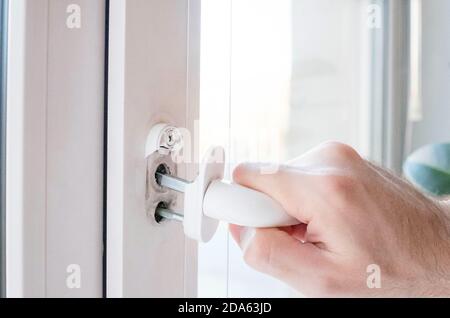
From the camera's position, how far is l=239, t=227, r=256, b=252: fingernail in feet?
1.06

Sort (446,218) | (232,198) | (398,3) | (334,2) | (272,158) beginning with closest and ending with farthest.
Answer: (232,198) → (446,218) → (272,158) → (334,2) → (398,3)

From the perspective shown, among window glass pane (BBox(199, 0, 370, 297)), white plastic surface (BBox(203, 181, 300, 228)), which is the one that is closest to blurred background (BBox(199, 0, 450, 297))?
window glass pane (BBox(199, 0, 370, 297))

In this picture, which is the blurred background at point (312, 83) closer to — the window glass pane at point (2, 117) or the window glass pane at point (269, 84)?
the window glass pane at point (269, 84)

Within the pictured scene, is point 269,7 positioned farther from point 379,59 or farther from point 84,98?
point 379,59

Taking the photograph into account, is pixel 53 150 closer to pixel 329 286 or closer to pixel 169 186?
pixel 169 186

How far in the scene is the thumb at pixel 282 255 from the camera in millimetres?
316

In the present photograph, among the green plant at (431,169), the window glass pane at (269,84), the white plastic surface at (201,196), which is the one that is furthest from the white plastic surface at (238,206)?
the green plant at (431,169)

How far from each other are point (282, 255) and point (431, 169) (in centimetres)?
51

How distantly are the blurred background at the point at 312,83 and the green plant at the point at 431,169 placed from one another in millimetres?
61

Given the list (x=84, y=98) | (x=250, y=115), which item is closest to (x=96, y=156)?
(x=84, y=98)


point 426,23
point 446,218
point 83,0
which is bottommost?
point 446,218

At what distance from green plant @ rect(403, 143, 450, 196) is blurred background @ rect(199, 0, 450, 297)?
0.06 m

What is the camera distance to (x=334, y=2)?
2.52 feet

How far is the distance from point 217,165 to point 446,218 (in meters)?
0.24
